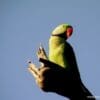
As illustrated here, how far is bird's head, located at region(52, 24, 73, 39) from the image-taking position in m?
4.10

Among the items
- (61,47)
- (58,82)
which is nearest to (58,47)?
(61,47)

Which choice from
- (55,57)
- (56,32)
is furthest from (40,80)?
(56,32)

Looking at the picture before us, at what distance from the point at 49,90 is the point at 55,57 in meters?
0.44

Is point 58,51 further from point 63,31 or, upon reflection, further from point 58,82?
point 58,82

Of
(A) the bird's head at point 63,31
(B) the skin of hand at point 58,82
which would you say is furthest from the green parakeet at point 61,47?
(B) the skin of hand at point 58,82

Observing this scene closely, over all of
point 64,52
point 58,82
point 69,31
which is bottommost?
point 58,82

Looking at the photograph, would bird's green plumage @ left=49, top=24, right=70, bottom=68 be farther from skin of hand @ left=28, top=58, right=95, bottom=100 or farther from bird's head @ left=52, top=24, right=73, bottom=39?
skin of hand @ left=28, top=58, right=95, bottom=100

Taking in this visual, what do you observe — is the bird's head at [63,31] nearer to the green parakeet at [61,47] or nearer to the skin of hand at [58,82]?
the green parakeet at [61,47]

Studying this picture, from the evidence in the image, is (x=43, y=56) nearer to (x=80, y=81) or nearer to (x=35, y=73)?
(x=35, y=73)

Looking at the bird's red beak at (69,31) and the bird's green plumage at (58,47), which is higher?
the bird's red beak at (69,31)

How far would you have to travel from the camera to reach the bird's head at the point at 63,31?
A: 410cm

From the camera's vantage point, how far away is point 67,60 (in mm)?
3941

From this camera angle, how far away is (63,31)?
13.5 ft

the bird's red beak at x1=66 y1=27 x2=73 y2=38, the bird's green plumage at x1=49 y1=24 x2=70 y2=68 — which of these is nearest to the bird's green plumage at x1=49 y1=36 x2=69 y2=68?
the bird's green plumage at x1=49 y1=24 x2=70 y2=68
